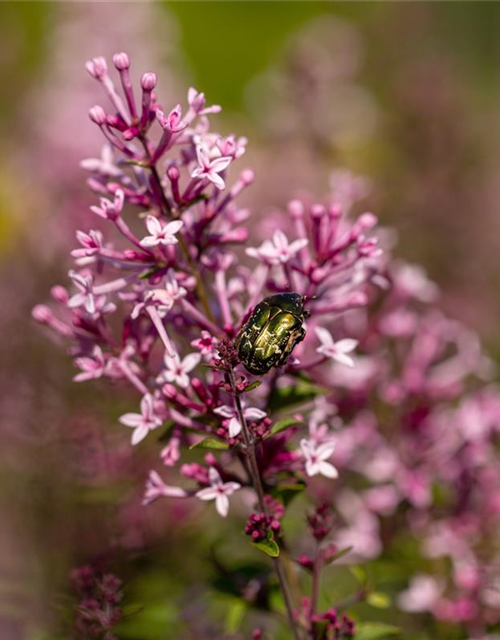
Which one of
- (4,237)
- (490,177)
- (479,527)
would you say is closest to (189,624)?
(479,527)

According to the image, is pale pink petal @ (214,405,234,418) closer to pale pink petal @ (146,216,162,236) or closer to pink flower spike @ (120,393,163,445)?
pink flower spike @ (120,393,163,445)

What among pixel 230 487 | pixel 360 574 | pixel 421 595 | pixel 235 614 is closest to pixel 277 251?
pixel 230 487

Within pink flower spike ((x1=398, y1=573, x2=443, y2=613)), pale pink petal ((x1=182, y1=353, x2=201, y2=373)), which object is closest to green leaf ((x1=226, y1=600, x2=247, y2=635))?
pink flower spike ((x1=398, y1=573, x2=443, y2=613))

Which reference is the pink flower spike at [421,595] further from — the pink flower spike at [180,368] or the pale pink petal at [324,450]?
the pink flower spike at [180,368]

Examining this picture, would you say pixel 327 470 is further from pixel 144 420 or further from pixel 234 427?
pixel 144 420

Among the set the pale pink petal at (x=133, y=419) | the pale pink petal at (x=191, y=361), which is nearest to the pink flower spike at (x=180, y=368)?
the pale pink petal at (x=191, y=361)

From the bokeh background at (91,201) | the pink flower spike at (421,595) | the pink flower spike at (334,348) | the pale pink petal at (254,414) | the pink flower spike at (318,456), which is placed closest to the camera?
the pale pink petal at (254,414)
